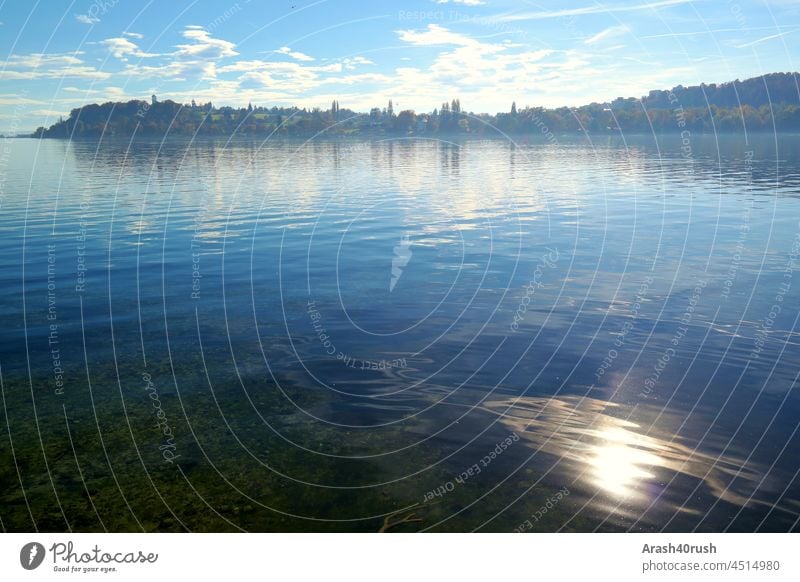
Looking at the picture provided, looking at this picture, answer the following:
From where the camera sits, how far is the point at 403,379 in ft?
60.3

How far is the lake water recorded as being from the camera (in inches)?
497

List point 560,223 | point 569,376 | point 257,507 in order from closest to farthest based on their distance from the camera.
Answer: point 257,507 → point 569,376 → point 560,223

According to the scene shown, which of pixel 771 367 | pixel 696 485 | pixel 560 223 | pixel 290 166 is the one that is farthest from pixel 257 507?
pixel 290 166

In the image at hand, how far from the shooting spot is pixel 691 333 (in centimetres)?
2147

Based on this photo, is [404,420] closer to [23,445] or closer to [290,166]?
[23,445]

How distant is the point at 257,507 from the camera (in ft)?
41.1

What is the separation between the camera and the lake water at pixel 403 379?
12.6 meters

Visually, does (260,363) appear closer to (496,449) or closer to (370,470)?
(370,470)

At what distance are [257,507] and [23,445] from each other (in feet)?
20.4

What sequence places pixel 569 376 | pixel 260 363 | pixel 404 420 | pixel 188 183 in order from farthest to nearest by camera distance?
1. pixel 188 183
2. pixel 260 363
3. pixel 569 376
4. pixel 404 420

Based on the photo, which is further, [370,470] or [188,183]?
[188,183]

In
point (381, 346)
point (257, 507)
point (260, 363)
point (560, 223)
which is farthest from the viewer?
point (560, 223)

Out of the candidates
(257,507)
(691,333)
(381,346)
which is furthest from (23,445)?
(691,333)

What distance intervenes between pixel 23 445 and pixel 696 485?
14.3 meters
